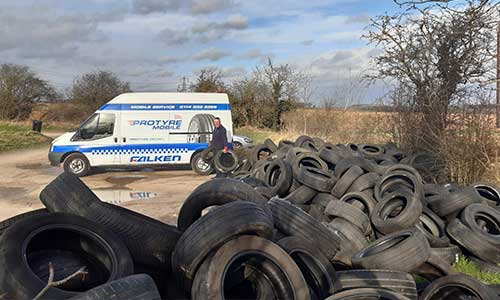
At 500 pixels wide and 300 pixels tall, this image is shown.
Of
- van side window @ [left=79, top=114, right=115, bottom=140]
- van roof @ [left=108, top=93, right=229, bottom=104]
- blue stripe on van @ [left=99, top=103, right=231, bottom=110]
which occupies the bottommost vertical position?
van side window @ [left=79, top=114, right=115, bottom=140]

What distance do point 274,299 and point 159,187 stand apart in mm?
8826

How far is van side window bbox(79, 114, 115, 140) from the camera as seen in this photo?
A: 565 inches

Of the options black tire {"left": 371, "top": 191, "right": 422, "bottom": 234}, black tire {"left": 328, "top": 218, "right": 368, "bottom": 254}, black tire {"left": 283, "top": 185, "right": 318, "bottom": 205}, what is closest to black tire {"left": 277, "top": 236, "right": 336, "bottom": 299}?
black tire {"left": 328, "top": 218, "right": 368, "bottom": 254}

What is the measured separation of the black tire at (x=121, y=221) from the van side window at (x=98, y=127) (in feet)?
31.7

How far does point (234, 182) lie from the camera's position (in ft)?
17.3

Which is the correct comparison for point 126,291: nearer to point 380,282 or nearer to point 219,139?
point 380,282

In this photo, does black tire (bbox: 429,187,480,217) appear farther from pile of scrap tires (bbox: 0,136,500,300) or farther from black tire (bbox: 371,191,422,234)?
black tire (bbox: 371,191,422,234)

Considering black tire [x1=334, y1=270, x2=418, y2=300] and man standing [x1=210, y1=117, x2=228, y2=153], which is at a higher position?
man standing [x1=210, y1=117, x2=228, y2=153]

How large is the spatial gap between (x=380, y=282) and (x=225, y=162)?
10.1 metres

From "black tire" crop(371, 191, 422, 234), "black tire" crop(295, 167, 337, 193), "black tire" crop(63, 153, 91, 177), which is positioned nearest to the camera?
"black tire" crop(371, 191, 422, 234)

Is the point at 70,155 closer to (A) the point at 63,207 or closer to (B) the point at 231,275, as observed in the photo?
(A) the point at 63,207

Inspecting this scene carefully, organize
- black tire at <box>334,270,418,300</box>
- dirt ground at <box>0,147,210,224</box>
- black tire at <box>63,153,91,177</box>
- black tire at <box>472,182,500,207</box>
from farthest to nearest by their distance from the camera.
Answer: black tire at <box>63,153,91,177</box> < dirt ground at <box>0,147,210,224</box> < black tire at <box>472,182,500,207</box> < black tire at <box>334,270,418,300</box>

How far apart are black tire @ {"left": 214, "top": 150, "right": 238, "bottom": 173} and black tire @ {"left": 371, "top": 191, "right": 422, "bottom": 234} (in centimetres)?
749

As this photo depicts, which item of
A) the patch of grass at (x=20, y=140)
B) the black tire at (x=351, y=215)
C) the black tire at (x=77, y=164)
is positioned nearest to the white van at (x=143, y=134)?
the black tire at (x=77, y=164)
